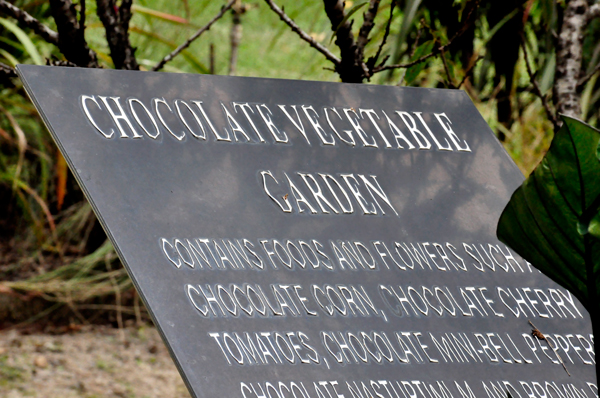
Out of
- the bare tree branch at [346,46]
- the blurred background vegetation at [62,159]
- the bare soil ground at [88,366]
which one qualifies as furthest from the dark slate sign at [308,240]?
the bare soil ground at [88,366]

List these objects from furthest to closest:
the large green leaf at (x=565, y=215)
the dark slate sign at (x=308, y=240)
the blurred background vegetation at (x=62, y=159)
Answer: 1. the blurred background vegetation at (x=62, y=159)
2. the dark slate sign at (x=308, y=240)
3. the large green leaf at (x=565, y=215)

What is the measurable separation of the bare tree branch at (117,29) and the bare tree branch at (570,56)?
1075 millimetres

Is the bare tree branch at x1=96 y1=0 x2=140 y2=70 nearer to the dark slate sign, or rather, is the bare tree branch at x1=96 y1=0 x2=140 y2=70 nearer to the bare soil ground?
the dark slate sign

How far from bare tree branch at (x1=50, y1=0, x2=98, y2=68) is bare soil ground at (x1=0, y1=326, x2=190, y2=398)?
126 centimetres

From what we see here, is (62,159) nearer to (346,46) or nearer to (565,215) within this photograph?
(346,46)

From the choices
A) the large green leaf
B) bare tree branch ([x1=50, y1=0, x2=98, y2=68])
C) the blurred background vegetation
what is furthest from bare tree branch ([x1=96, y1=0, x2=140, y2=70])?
the large green leaf

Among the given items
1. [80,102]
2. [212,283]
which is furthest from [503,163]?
[80,102]

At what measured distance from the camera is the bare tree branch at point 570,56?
170 cm

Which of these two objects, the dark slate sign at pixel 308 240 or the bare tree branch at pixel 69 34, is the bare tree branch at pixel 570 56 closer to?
the dark slate sign at pixel 308 240

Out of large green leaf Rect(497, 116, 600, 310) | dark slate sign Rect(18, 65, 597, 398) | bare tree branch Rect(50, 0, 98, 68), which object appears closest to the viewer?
large green leaf Rect(497, 116, 600, 310)

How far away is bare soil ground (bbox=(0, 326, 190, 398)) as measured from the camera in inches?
90.0

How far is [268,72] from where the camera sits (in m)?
4.82

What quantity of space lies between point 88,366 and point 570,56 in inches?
75.5

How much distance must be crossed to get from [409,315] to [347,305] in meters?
0.10
